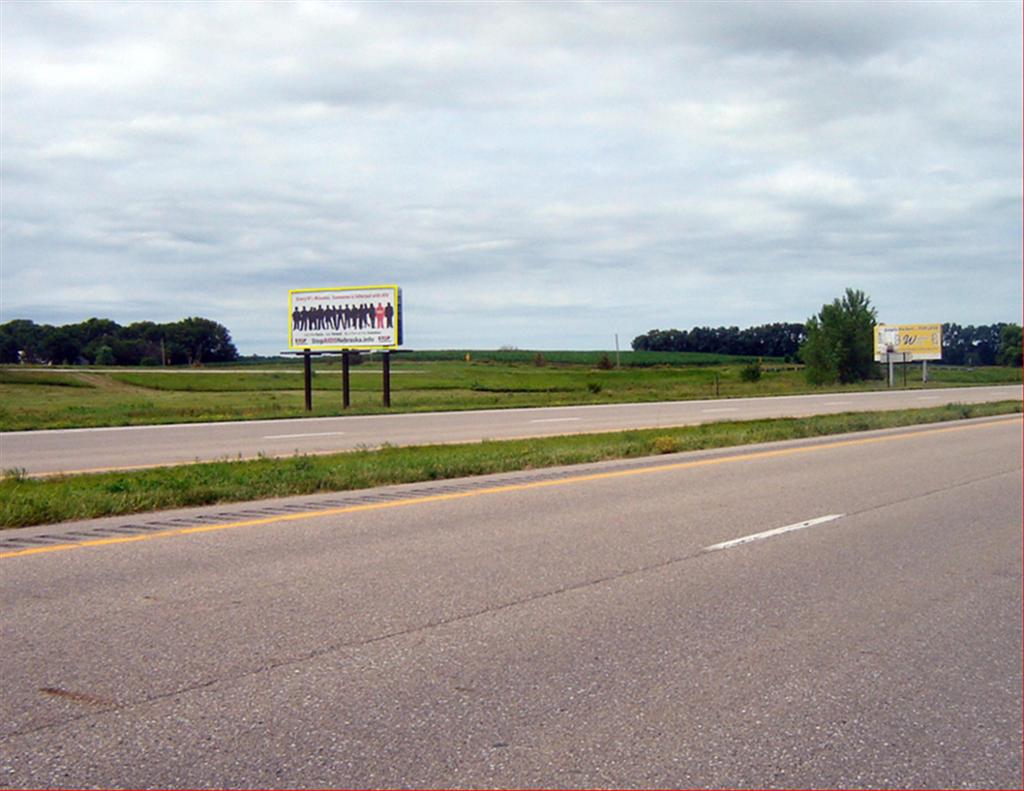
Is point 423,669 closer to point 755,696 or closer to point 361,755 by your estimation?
point 361,755

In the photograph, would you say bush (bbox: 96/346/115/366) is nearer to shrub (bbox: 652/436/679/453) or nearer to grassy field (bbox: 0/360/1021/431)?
grassy field (bbox: 0/360/1021/431)

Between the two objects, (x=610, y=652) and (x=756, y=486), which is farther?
(x=756, y=486)

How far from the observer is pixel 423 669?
18.7 ft

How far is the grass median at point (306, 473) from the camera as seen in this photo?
1116 cm

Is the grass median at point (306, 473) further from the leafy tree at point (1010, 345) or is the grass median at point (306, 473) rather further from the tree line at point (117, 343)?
the leafy tree at point (1010, 345)

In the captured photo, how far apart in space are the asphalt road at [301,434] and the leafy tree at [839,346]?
62030 mm

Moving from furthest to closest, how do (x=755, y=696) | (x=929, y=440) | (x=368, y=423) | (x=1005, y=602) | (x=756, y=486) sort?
(x=368, y=423) → (x=929, y=440) → (x=756, y=486) → (x=1005, y=602) → (x=755, y=696)

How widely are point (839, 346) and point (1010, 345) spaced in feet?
81.3

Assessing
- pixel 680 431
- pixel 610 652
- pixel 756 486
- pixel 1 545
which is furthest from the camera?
pixel 680 431

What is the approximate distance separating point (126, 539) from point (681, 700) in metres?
5.62

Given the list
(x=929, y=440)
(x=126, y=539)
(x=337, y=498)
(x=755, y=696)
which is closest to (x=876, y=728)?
(x=755, y=696)

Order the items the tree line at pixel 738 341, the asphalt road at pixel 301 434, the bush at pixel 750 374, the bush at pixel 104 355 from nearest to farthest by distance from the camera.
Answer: the asphalt road at pixel 301 434 < the bush at pixel 104 355 < the bush at pixel 750 374 < the tree line at pixel 738 341

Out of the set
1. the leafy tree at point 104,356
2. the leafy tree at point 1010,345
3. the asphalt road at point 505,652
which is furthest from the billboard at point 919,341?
the asphalt road at point 505,652

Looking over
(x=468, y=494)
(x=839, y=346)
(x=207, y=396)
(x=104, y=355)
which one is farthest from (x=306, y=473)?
(x=839, y=346)
